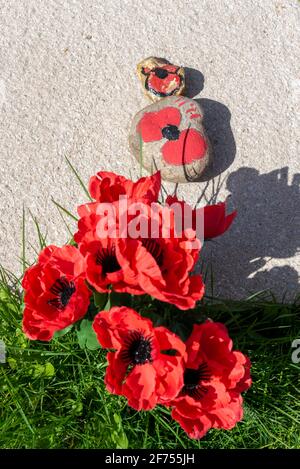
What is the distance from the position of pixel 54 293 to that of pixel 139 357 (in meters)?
0.23

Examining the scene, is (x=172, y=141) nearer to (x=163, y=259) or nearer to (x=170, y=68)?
(x=170, y=68)

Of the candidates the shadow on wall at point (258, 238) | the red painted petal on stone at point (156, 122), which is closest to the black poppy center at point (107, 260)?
the shadow on wall at point (258, 238)

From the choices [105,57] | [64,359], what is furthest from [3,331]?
[105,57]

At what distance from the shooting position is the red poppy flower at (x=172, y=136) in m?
1.67

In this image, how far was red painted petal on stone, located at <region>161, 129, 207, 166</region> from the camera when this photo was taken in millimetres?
1665

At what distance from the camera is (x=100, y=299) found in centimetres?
108

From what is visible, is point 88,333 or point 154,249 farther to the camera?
point 88,333

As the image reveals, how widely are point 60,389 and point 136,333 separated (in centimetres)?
55

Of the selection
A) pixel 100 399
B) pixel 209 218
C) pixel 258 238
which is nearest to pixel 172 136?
pixel 258 238

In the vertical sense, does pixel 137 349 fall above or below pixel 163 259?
below

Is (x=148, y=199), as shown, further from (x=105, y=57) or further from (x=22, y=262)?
(x=105, y=57)

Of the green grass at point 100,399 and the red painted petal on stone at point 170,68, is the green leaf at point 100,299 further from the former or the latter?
the red painted petal on stone at point 170,68

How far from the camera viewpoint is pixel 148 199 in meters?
1.08

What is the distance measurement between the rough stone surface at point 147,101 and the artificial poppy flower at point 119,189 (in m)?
0.58
